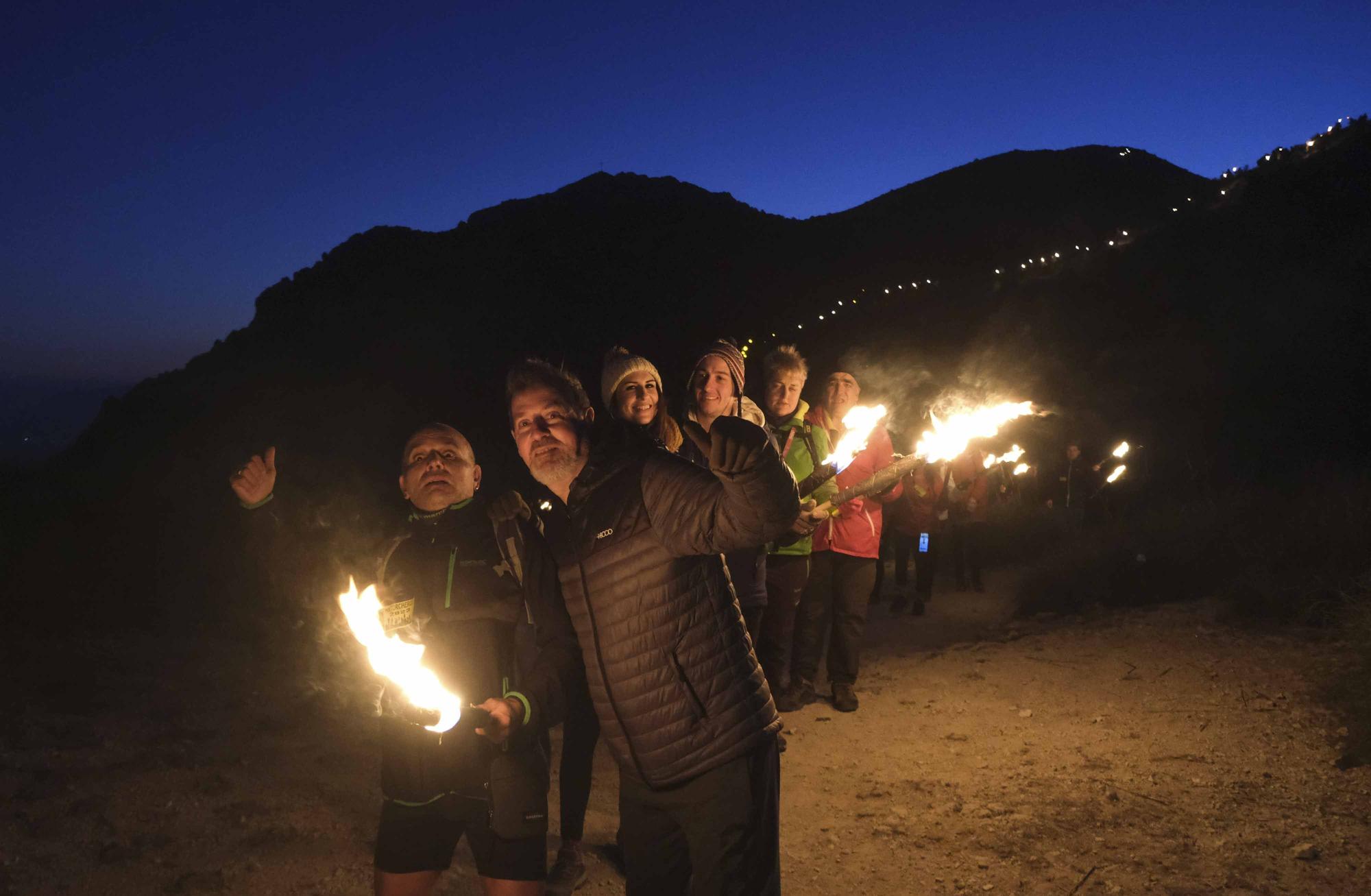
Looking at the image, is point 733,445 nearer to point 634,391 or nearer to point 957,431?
point 634,391

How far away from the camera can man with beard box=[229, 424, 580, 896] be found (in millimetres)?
2738

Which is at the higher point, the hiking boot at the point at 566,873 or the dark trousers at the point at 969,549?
the dark trousers at the point at 969,549

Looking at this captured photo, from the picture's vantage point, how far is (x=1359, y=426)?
18.9 meters

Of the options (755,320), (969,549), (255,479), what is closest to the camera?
(255,479)

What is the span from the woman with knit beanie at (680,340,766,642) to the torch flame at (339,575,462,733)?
93.9 inches

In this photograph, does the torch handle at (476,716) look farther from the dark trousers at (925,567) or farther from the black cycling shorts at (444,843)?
the dark trousers at (925,567)

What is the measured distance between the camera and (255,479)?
3342 mm

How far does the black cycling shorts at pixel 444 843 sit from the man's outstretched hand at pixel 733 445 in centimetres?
161

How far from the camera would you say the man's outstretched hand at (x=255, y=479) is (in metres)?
3.32

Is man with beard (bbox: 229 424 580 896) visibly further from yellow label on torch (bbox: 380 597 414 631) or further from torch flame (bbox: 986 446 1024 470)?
torch flame (bbox: 986 446 1024 470)

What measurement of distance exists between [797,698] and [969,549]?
672cm

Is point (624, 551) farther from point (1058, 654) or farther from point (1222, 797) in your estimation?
point (1058, 654)

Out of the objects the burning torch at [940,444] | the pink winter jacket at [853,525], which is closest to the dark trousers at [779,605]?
the pink winter jacket at [853,525]

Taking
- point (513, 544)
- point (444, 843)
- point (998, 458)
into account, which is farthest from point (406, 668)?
point (998, 458)
